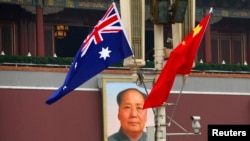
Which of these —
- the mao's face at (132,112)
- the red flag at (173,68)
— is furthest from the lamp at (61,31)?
the red flag at (173,68)

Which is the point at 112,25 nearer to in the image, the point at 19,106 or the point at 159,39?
the point at 159,39

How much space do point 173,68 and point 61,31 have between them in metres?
26.4

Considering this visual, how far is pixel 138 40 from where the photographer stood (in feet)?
54.4

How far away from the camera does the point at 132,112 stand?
36.3 m

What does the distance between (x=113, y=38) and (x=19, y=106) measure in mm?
18721

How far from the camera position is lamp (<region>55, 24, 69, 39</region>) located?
41.6 metres

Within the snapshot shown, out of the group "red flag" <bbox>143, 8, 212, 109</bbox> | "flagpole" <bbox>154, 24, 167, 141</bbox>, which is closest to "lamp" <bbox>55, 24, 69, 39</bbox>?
"flagpole" <bbox>154, 24, 167, 141</bbox>

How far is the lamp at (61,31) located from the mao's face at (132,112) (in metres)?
6.22

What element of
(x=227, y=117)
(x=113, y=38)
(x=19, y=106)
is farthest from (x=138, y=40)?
(x=227, y=117)

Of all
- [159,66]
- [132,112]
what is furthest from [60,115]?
[159,66]

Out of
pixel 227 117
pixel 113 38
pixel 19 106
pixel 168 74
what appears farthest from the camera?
pixel 227 117

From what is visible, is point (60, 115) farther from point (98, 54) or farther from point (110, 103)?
point (98, 54)

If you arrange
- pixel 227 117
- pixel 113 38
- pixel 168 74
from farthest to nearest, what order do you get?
pixel 227 117, pixel 113 38, pixel 168 74

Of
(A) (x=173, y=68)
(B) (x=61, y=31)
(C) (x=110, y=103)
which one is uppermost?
(B) (x=61, y=31)
